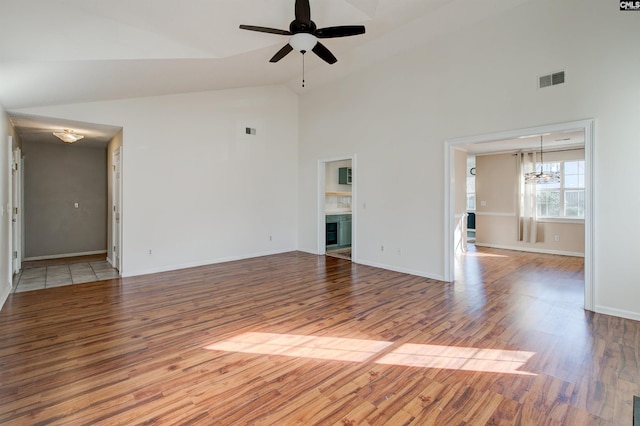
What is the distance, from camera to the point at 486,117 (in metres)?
4.31

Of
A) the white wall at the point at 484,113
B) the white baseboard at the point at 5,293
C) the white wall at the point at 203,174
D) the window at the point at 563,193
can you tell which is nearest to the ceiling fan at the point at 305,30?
the white wall at the point at 484,113

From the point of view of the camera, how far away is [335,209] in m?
8.22

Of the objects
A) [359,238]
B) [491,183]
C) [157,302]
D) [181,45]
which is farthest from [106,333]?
[491,183]

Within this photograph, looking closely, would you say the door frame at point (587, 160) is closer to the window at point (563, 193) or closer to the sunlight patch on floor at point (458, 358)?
the sunlight patch on floor at point (458, 358)

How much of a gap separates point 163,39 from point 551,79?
15.5ft

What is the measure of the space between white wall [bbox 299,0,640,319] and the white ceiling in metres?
0.52

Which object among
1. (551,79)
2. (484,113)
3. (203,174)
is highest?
(551,79)

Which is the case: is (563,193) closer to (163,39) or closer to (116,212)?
(163,39)

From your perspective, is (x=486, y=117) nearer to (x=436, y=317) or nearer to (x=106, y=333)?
(x=436, y=317)

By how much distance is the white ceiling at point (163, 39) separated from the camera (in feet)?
9.27

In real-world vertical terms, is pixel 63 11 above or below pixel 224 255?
above

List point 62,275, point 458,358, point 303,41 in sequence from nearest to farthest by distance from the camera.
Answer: point 458,358
point 303,41
point 62,275

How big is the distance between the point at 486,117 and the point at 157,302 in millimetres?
5162

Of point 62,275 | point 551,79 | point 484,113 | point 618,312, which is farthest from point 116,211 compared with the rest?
point 618,312
